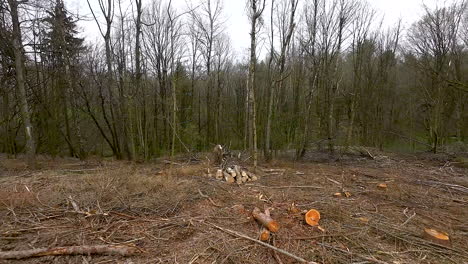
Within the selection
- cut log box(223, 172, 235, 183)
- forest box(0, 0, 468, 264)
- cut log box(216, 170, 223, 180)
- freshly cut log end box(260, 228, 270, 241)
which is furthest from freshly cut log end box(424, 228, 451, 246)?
cut log box(216, 170, 223, 180)

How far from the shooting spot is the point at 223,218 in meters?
3.96

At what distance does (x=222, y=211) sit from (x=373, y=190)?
403 centimetres

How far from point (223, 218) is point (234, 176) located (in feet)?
8.39

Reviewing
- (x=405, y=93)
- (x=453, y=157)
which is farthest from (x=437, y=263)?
(x=405, y=93)

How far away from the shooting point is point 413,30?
50.7 feet

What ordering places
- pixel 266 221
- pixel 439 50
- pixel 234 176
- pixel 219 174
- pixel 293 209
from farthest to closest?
1. pixel 439 50
2. pixel 219 174
3. pixel 234 176
4. pixel 293 209
5. pixel 266 221

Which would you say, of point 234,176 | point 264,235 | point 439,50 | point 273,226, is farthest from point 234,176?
point 439,50

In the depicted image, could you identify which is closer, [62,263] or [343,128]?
[62,263]

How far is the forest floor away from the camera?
306cm

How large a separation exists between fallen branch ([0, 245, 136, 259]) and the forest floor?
0.19 ft

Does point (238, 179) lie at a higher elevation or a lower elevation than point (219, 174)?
lower

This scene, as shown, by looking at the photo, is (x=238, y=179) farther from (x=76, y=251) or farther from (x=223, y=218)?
(x=76, y=251)

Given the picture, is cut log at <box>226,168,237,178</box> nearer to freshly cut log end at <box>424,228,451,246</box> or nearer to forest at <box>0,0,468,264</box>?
forest at <box>0,0,468,264</box>

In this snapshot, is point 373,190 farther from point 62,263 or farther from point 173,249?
point 62,263
